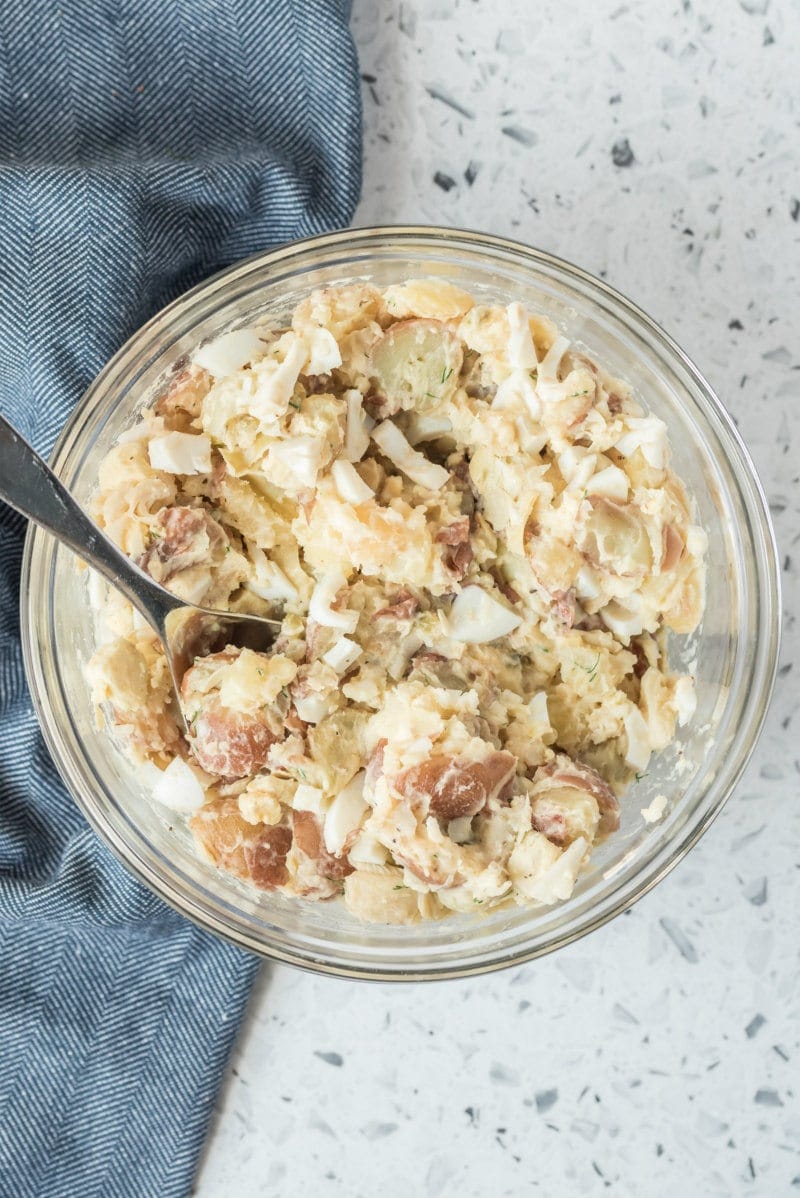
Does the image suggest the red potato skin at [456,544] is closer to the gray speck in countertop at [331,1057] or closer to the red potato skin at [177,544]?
the red potato skin at [177,544]

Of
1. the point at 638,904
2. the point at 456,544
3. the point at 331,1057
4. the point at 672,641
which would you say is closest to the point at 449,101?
the point at 456,544

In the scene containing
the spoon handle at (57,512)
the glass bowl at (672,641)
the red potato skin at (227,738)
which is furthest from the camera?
the glass bowl at (672,641)

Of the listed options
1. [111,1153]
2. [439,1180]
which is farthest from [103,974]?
[439,1180]

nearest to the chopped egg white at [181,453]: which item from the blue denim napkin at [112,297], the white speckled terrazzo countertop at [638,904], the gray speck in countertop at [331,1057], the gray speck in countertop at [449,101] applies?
the blue denim napkin at [112,297]

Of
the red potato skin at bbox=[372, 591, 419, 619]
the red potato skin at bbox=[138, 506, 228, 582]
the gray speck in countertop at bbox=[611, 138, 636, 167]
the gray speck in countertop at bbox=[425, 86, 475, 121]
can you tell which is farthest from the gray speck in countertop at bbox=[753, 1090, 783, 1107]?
the gray speck in countertop at bbox=[425, 86, 475, 121]

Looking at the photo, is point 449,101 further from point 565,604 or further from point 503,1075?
point 503,1075

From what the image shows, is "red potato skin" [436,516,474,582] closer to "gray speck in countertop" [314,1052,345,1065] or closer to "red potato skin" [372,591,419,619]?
"red potato skin" [372,591,419,619]

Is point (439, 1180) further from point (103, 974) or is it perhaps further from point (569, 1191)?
point (103, 974)
